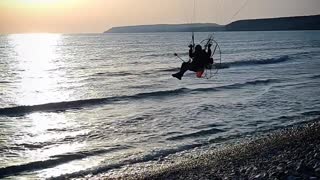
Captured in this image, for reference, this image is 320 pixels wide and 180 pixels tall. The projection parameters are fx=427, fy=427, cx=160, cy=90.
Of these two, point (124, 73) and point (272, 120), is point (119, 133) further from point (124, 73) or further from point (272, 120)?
point (124, 73)

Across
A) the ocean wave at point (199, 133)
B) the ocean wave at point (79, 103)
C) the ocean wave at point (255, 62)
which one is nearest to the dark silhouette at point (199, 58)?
the ocean wave at point (199, 133)

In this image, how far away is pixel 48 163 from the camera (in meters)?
16.3

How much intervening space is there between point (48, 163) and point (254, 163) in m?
7.73

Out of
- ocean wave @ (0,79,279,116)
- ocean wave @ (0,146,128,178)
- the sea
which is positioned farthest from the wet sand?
ocean wave @ (0,79,279,116)

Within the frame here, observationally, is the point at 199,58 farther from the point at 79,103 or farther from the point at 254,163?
the point at 79,103

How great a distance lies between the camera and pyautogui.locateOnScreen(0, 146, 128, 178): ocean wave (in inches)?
609

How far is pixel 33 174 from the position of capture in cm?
1516

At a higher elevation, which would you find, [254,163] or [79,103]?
[254,163]

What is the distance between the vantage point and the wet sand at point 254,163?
1224cm

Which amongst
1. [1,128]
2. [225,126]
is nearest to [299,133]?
[225,126]

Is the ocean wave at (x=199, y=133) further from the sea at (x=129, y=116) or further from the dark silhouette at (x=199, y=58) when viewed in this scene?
the dark silhouette at (x=199, y=58)

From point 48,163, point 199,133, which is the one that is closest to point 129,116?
point 199,133

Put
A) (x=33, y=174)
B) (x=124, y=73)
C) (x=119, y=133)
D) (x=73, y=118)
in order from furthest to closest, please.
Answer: (x=124, y=73), (x=73, y=118), (x=119, y=133), (x=33, y=174)

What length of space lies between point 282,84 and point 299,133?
70.0ft
